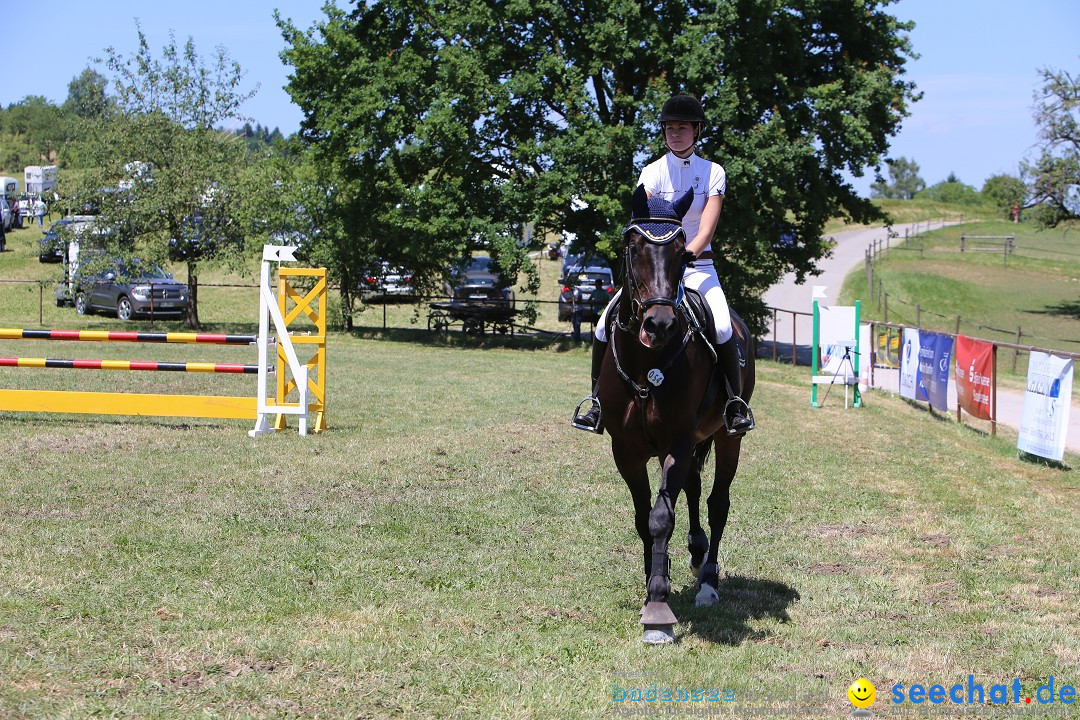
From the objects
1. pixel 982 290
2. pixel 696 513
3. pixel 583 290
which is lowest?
pixel 696 513

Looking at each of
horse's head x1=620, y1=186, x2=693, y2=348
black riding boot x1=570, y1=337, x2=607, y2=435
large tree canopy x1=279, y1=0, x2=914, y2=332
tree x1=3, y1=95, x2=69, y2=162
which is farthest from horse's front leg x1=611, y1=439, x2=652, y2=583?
tree x1=3, y1=95, x2=69, y2=162

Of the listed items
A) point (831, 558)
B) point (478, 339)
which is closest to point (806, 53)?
point (478, 339)

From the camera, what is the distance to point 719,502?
736 cm

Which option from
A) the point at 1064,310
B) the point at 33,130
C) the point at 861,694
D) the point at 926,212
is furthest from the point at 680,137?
the point at 33,130

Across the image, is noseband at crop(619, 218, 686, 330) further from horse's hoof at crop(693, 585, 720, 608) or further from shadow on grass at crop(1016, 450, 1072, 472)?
shadow on grass at crop(1016, 450, 1072, 472)

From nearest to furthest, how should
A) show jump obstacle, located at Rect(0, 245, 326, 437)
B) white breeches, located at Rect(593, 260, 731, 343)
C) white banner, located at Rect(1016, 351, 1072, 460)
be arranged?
white breeches, located at Rect(593, 260, 731, 343), show jump obstacle, located at Rect(0, 245, 326, 437), white banner, located at Rect(1016, 351, 1072, 460)

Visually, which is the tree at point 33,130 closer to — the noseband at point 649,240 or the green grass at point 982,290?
the green grass at point 982,290

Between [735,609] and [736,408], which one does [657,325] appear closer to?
[736,408]

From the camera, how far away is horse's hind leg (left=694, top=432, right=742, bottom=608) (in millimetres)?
6930

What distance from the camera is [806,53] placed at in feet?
107

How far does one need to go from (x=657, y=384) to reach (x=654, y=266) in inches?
29.3

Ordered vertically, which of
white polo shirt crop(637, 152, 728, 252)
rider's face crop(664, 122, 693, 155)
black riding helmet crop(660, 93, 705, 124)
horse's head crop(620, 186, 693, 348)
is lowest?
horse's head crop(620, 186, 693, 348)

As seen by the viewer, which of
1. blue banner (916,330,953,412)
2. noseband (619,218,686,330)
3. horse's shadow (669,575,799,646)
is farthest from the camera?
blue banner (916,330,953,412)

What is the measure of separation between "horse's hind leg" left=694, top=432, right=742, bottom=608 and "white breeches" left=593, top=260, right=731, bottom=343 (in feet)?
3.33
